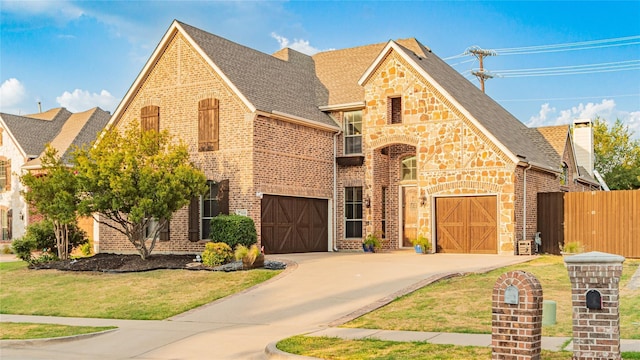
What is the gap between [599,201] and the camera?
24750 mm

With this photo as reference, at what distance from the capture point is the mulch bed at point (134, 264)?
68.0 feet

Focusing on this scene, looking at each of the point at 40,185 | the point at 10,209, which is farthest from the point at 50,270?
the point at 10,209

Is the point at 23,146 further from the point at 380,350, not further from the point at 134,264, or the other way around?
the point at 380,350

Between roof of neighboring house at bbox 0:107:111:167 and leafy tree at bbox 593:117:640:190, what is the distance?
33.5 m

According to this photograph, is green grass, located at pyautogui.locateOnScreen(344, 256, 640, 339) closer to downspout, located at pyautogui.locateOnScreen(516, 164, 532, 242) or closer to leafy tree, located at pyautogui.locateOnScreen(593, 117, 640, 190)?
downspout, located at pyautogui.locateOnScreen(516, 164, 532, 242)

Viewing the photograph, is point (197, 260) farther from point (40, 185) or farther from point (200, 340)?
point (200, 340)

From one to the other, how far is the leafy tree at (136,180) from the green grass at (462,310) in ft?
30.4

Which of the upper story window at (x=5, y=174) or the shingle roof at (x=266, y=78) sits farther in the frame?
the upper story window at (x=5, y=174)

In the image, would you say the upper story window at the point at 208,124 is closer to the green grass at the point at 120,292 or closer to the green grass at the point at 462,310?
the green grass at the point at 120,292

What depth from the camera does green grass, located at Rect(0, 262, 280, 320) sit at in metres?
16.9

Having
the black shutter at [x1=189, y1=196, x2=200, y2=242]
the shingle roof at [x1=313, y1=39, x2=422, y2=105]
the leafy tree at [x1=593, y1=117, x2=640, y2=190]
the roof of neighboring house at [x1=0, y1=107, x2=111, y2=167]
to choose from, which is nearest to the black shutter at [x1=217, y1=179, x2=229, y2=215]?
the black shutter at [x1=189, y1=196, x2=200, y2=242]

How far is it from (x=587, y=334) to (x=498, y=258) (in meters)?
14.8

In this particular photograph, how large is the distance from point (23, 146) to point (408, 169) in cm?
2260

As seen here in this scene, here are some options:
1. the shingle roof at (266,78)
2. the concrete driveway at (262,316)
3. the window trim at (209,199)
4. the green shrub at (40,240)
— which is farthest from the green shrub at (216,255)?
the green shrub at (40,240)
